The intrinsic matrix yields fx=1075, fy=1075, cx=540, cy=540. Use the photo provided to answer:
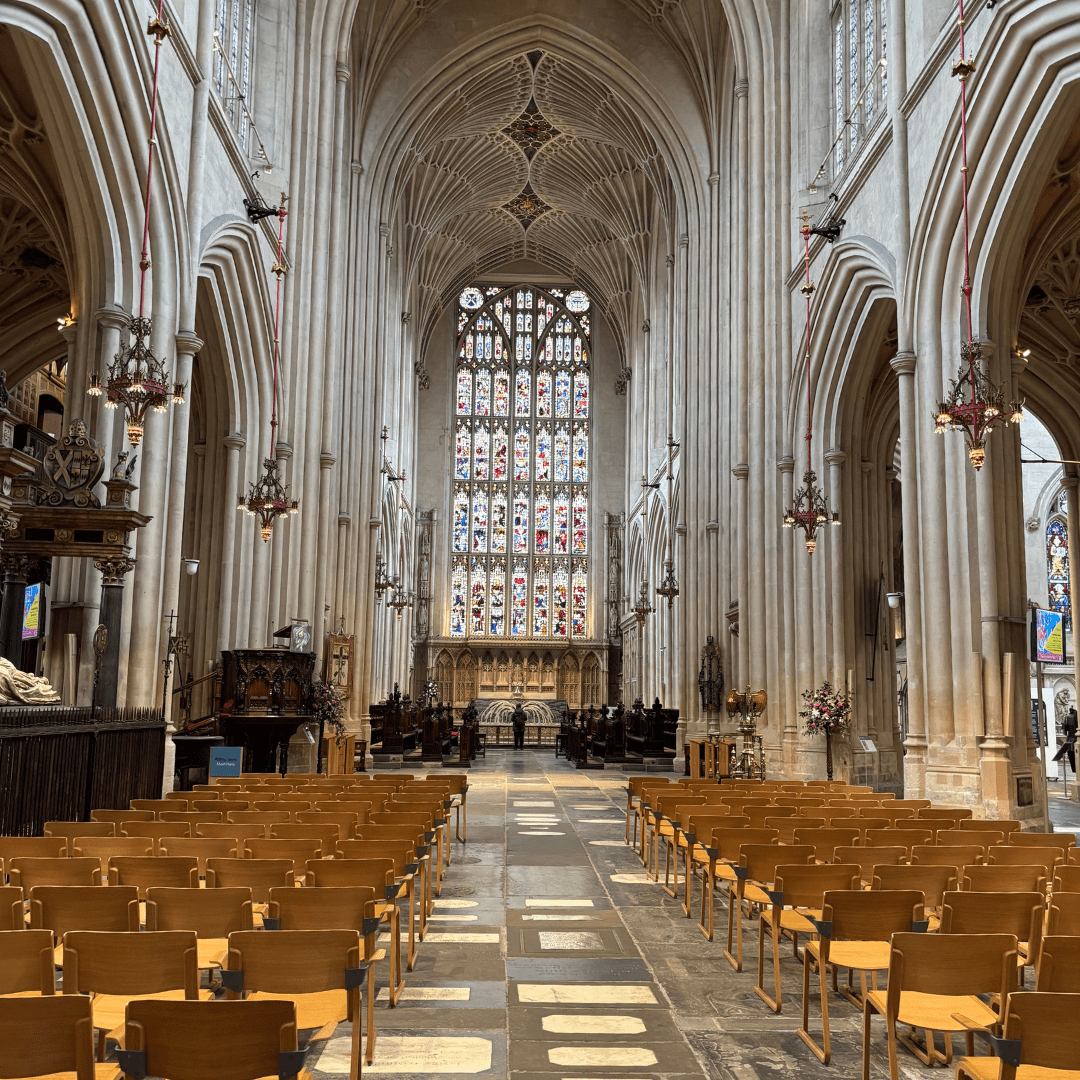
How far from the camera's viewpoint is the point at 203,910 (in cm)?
427

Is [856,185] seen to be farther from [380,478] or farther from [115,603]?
[380,478]

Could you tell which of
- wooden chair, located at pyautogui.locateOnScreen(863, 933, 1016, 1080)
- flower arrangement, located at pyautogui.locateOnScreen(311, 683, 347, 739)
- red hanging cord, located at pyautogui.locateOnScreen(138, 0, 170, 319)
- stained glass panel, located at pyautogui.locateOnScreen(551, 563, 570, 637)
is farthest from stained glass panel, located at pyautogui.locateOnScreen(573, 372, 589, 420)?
wooden chair, located at pyautogui.locateOnScreen(863, 933, 1016, 1080)

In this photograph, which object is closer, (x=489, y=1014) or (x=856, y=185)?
(x=489, y=1014)

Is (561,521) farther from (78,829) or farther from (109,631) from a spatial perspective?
(78,829)

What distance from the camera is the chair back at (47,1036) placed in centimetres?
271

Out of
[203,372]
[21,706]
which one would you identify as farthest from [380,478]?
[21,706]

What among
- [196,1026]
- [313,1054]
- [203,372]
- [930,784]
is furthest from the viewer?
[203,372]

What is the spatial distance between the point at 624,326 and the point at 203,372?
1086 inches

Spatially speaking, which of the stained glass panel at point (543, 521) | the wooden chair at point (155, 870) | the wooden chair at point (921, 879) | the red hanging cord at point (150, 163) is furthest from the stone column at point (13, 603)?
the stained glass panel at point (543, 521)

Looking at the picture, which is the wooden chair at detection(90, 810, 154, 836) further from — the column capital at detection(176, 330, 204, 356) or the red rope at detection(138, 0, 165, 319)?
the column capital at detection(176, 330, 204, 356)

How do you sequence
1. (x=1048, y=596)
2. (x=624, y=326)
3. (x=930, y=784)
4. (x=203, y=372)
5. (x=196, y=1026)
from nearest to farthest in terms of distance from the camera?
(x=196, y=1026) < (x=930, y=784) < (x=203, y=372) < (x=1048, y=596) < (x=624, y=326)

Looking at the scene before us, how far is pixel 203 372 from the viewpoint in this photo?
755 inches

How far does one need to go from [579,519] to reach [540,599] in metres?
3.88

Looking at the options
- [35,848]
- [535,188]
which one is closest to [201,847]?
[35,848]
